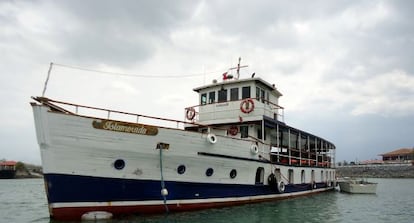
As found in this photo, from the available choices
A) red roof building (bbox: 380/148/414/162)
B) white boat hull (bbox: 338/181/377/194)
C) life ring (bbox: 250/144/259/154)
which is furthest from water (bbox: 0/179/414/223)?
red roof building (bbox: 380/148/414/162)

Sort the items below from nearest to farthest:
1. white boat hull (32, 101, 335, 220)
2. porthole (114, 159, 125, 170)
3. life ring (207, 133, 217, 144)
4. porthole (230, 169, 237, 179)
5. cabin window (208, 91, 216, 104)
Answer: white boat hull (32, 101, 335, 220)
porthole (114, 159, 125, 170)
life ring (207, 133, 217, 144)
porthole (230, 169, 237, 179)
cabin window (208, 91, 216, 104)

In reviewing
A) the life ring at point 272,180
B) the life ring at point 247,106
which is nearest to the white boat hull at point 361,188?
the life ring at point 272,180

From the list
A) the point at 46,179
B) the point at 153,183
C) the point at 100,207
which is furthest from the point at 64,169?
the point at 153,183

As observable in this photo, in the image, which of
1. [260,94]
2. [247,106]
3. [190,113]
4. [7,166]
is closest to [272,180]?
[247,106]

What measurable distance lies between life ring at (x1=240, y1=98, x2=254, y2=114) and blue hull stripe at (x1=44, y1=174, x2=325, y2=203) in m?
4.22

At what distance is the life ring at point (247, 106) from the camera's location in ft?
54.3

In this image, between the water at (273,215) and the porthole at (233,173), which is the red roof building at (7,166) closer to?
the water at (273,215)

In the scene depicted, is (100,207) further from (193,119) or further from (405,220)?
A: (405,220)

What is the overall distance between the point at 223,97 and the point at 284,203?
6.03 metres

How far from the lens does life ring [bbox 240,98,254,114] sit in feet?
54.3

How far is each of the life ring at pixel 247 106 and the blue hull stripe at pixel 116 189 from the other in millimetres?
4224

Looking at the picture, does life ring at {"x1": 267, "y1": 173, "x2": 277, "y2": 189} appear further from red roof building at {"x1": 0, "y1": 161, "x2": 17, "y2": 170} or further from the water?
red roof building at {"x1": 0, "y1": 161, "x2": 17, "y2": 170}

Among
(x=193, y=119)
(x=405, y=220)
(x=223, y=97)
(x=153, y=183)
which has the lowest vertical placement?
(x=405, y=220)

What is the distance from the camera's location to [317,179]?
76.5 feet
